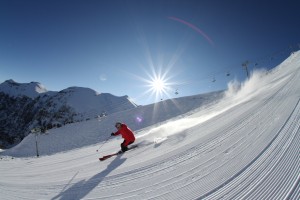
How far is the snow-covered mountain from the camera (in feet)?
368

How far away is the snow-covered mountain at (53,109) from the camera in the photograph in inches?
4417

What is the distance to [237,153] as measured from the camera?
564cm

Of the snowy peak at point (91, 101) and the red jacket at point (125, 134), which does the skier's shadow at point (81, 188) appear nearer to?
the red jacket at point (125, 134)

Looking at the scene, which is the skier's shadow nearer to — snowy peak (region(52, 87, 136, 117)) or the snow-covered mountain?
the snow-covered mountain

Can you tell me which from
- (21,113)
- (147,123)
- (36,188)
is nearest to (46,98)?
(21,113)

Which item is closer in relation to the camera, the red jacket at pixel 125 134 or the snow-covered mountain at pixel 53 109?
the red jacket at pixel 125 134

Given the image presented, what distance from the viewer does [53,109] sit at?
425 feet

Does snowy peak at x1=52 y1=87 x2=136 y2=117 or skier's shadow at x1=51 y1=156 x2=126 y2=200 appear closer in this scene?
skier's shadow at x1=51 y1=156 x2=126 y2=200

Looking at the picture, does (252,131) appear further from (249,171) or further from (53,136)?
(53,136)

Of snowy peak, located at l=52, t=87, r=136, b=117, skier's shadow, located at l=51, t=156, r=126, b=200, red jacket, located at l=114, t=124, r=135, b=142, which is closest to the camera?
skier's shadow, located at l=51, t=156, r=126, b=200

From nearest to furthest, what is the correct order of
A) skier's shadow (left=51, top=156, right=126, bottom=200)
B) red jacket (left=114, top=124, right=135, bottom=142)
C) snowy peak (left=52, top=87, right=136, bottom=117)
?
skier's shadow (left=51, top=156, right=126, bottom=200) → red jacket (left=114, top=124, right=135, bottom=142) → snowy peak (left=52, top=87, right=136, bottom=117)

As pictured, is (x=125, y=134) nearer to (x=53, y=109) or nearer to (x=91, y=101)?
(x=91, y=101)

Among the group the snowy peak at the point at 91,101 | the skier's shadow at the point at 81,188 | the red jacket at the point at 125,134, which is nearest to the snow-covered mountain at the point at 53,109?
the snowy peak at the point at 91,101

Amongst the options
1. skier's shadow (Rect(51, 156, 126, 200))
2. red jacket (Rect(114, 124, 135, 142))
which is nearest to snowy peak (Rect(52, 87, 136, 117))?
red jacket (Rect(114, 124, 135, 142))
